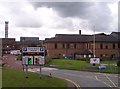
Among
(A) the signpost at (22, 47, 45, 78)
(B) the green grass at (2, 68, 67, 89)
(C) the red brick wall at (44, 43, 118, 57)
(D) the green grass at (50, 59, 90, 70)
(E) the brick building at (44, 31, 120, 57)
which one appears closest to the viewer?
(B) the green grass at (2, 68, 67, 89)

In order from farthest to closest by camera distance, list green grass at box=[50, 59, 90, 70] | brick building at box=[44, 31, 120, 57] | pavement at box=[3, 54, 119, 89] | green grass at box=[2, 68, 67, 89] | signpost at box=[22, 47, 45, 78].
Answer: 1. brick building at box=[44, 31, 120, 57]
2. green grass at box=[50, 59, 90, 70]
3. signpost at box=[22, 47, 45, 78]
4. pavement at box=[3, 54, 119, 89]
5. green grass at box=[2, 68, 67, 89]

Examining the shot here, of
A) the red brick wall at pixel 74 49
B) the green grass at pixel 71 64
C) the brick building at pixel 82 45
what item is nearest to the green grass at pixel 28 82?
the green grass at pixel 71 64

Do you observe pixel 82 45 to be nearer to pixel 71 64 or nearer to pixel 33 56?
pixel 71 64

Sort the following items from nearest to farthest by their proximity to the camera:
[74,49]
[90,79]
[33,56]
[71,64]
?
[33,56] < [90,79] < [71,64] < [74,49]

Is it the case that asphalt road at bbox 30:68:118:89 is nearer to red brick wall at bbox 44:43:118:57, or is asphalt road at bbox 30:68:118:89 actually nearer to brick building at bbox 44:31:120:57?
brick building at bbox 44:31:120:57

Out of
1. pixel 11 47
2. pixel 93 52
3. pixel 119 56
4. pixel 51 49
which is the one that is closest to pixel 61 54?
pixel 51 49

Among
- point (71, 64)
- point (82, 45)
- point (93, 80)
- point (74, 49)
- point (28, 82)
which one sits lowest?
point (93, 80)

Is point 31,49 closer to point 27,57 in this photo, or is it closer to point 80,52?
point 27,57

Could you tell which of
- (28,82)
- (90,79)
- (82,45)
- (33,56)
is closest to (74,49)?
(82,45)

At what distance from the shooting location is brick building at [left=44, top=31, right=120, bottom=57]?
3957 inches

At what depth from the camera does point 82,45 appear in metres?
107

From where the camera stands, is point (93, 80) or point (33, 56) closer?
point (33, 56)

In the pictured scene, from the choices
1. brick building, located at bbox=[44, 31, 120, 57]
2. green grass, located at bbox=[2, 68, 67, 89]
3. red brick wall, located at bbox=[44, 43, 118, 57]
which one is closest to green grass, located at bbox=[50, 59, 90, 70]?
brick building, located at bbox=[44, 31, 120, 57]

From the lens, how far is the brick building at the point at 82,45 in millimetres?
100500
